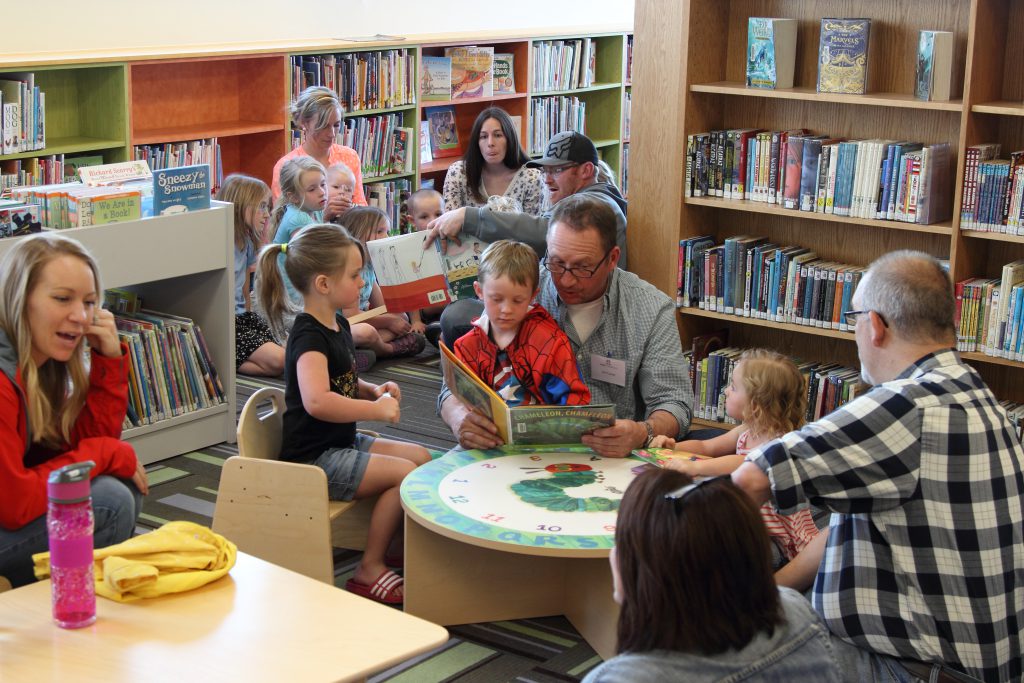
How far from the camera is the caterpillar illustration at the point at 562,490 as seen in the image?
270 centimetres

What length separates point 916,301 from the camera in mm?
2051

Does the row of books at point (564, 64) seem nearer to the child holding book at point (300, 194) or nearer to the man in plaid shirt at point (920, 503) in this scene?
the child holding book at point (300, 194)

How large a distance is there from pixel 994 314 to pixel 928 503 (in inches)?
88.5

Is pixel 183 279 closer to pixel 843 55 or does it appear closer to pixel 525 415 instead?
pixel 525 415

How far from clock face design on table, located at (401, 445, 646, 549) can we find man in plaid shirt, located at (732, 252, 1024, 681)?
24.7 inches

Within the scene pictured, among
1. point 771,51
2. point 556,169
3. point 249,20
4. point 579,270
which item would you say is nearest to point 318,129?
point 249,20

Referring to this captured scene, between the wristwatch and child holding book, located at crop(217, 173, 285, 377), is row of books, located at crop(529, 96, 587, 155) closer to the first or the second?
child holding book, located at crop(217, 173, 285, 377)

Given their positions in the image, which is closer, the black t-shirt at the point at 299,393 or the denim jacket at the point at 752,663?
the denim jacket at the point at 752,663

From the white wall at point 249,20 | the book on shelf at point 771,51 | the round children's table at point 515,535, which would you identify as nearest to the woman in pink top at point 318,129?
the white wall at point 249,20

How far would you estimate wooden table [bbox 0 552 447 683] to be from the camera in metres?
1.78

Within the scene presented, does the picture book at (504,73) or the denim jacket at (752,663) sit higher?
the picture book at (504,73)

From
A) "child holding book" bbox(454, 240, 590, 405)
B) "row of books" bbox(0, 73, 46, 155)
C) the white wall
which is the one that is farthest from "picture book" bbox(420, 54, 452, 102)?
"child holding book" bbox(454, 240, 590, 405)

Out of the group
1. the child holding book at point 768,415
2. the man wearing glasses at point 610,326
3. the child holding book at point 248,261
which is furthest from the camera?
the child holding book at point 248,261

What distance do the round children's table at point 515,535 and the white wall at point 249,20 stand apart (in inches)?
156
